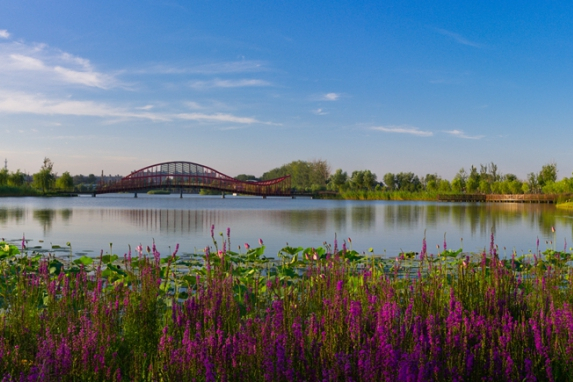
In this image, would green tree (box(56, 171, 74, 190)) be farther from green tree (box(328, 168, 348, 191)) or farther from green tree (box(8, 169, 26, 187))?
green tree (box(328, 168, 348, 191))

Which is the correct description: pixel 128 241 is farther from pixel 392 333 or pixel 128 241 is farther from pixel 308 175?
pixel 308 175

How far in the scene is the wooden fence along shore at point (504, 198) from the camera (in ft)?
217

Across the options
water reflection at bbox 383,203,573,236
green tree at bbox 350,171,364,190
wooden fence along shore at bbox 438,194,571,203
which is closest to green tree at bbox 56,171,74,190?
green tree at bbox 350,171,364,190

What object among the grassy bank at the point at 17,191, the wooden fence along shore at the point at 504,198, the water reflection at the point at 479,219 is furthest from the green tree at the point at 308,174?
the water reflection at the point at 479,219

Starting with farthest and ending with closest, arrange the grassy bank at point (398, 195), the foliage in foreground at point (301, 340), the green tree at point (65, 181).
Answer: the green tree at point (65, 181)
the grassy bank at point (398, 195)
the foliage in foreground at point (301, 340)

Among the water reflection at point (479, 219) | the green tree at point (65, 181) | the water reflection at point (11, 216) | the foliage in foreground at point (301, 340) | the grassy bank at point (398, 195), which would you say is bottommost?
the water reflection at point (479, 219)

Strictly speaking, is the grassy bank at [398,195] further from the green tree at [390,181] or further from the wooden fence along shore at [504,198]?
the green tree at [390,181]

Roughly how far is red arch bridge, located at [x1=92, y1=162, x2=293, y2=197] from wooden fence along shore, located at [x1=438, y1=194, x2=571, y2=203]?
3777 centimetres

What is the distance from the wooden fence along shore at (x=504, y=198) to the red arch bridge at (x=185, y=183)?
124 feet


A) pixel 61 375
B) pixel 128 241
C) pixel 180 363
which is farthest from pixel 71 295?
pixel 128 241

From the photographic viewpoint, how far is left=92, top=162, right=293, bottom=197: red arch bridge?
312ft

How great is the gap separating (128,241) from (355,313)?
1515cm

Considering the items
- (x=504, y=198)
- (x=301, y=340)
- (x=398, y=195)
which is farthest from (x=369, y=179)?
(x=301, y=340)

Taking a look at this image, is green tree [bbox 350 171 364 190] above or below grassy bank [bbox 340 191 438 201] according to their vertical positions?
above
